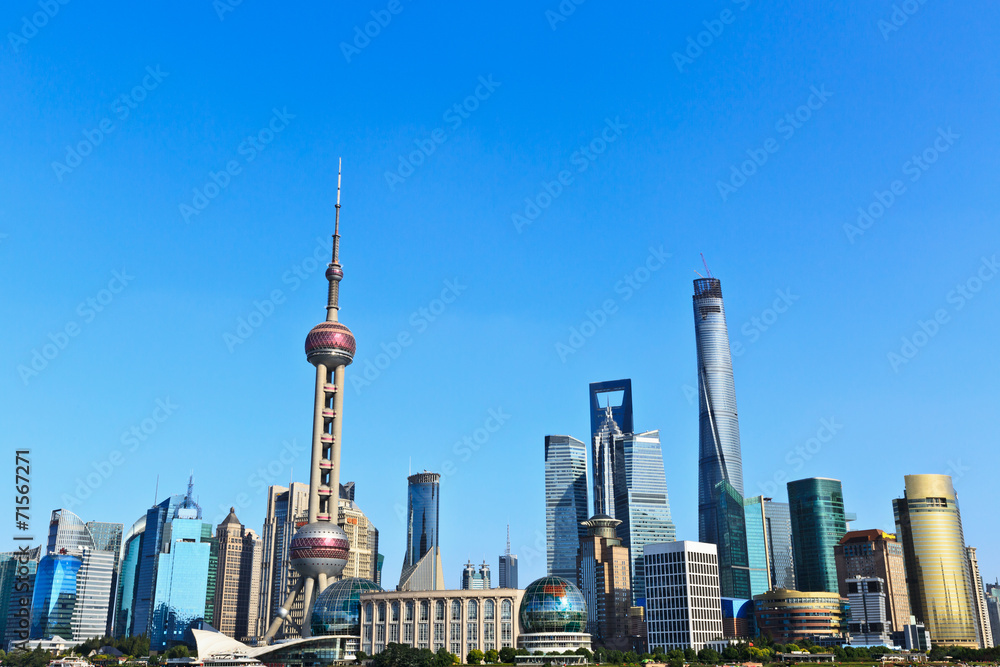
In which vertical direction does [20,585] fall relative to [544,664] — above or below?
above

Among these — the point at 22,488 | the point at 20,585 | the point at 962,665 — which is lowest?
the point at 962,665

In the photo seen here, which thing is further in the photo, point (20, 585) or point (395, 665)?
point (395, 665)

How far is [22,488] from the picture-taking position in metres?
81.6

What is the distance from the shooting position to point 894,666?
195 meters

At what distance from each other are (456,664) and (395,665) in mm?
13715

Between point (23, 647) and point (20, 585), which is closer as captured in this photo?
point (23, 647)

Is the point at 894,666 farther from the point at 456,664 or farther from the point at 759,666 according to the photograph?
the point at 456,664

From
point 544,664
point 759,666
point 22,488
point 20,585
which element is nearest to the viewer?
point 22,488

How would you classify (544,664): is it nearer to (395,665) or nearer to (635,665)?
(635,665)

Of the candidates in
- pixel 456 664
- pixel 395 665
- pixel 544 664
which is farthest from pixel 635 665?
pixel 395 665

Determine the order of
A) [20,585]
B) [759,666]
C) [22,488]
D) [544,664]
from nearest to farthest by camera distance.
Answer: [22,488]
[20,585]
[759,666]
[544,664]

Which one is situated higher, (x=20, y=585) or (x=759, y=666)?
(x=20, y=585)

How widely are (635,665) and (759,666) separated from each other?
26.9m

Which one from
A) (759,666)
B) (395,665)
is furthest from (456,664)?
(759,666)
